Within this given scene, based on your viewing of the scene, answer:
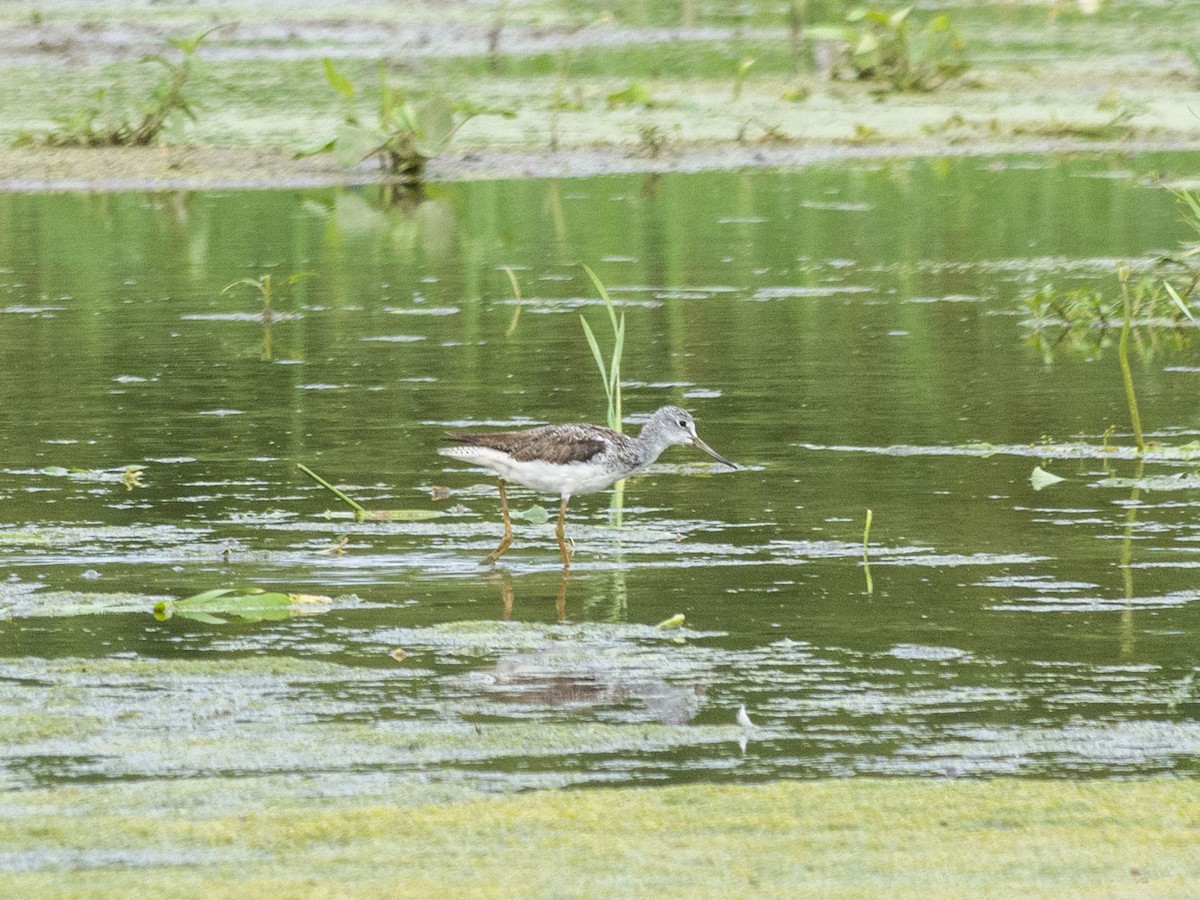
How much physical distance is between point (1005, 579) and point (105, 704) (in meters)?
3.01

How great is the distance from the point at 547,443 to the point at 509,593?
28.5 inches

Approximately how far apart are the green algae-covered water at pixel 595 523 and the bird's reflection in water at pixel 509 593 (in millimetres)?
32

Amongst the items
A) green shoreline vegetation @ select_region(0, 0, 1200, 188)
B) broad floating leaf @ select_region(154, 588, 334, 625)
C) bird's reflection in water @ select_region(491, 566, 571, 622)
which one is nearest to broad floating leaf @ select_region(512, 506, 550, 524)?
bird's reflection in water @ select_region(491, 566, 571, 622)

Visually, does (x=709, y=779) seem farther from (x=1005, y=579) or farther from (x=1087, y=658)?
(x=1005, y=579)

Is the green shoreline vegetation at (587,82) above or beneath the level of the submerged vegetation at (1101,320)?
above

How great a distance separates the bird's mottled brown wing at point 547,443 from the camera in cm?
803

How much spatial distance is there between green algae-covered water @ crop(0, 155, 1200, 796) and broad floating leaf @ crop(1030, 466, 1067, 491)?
3 centimetres

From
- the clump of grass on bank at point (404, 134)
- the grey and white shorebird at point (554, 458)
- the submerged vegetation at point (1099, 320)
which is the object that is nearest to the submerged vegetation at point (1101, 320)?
the submerged vegetation at point (1099, 320)

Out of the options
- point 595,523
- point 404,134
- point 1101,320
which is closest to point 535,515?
point 595,523

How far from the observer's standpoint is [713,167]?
21641 mm

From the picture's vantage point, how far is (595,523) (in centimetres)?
879

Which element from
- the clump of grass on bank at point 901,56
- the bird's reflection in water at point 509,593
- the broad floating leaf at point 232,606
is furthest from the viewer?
the clump of grass on bank at point 901,56

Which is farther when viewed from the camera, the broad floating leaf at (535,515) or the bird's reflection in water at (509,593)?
the broad floating leaf at (535,515)

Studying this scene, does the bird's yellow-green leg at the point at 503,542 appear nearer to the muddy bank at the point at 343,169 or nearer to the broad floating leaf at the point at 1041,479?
the broad floating leaf at the point at 1041,479
